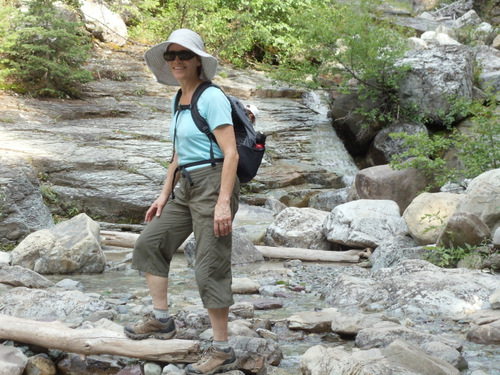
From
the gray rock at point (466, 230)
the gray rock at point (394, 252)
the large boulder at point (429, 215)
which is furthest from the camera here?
the large boulder at point (429, 215)

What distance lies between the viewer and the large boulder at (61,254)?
6781mm

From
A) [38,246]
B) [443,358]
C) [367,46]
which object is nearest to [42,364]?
[443,358]

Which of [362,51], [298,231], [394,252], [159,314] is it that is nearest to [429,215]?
[394,252]

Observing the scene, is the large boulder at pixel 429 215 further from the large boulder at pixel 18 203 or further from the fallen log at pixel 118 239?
the large boulder at pixel 18 203

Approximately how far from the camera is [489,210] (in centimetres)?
638

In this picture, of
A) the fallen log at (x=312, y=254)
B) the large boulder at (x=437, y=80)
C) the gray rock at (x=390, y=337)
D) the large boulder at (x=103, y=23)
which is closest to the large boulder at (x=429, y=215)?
the fallen log at (x=312, y=254)

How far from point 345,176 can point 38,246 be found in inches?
340

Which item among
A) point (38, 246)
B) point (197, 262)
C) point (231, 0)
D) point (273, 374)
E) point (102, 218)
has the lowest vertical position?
point (102, 218)

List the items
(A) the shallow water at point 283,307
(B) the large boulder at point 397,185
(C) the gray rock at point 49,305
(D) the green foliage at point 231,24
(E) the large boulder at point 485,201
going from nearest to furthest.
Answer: (A) the shallow water at point 283,307, (C) the gray rock at point 49,305, (E) the large boulder at point 485,201, (B) the large boulder at point 397,185, (D) the green foliage at point 231,24

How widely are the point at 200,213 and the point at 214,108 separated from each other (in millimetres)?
598

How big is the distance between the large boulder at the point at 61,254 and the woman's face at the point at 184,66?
420cm

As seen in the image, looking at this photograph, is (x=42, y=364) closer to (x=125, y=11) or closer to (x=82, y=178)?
(x=82, y=178)

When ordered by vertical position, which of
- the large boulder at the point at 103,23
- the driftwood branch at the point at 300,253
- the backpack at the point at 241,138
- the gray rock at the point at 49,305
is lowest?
the driftwood branch at the point at 300,253

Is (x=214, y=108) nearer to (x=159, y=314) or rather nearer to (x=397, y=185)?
(x=159, y=314)
